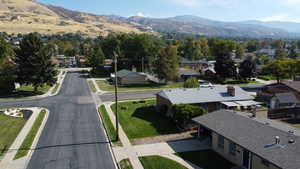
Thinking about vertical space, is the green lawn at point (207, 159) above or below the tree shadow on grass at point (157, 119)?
below

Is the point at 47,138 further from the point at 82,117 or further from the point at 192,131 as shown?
the point at 192,131

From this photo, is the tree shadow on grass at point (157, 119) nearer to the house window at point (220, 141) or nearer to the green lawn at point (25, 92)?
the house window at point (220, 141)

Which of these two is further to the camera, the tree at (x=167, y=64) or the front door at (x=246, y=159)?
the tree at (x=167, y=64)

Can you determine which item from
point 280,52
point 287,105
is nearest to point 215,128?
point 287,105

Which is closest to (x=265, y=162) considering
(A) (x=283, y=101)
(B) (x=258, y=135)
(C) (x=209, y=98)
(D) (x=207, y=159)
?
(B) (x=258, y=135)

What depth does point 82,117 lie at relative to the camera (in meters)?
35.5

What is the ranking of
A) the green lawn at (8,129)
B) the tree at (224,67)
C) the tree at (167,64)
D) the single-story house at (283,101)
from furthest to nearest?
the tree at (224,67) < the tree at (167,64) < the single-story house at (283,101) < the green lawn at (8,129)

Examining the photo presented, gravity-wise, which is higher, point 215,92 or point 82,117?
A: point 215,92

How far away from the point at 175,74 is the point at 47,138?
139 feet

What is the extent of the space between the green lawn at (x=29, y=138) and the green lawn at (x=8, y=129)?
1.43 m

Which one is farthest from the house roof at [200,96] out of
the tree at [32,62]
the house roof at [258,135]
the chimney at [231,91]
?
the tree at [32,62]

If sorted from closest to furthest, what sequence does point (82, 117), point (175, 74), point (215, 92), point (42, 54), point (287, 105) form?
point (82, 117), point (215, 92), point (287, 105), point (42, 54), point (175, 74)

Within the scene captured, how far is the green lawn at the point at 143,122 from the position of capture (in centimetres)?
2930

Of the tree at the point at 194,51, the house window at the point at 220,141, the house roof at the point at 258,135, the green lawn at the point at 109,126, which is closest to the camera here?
the house roof at the point at 258,135
